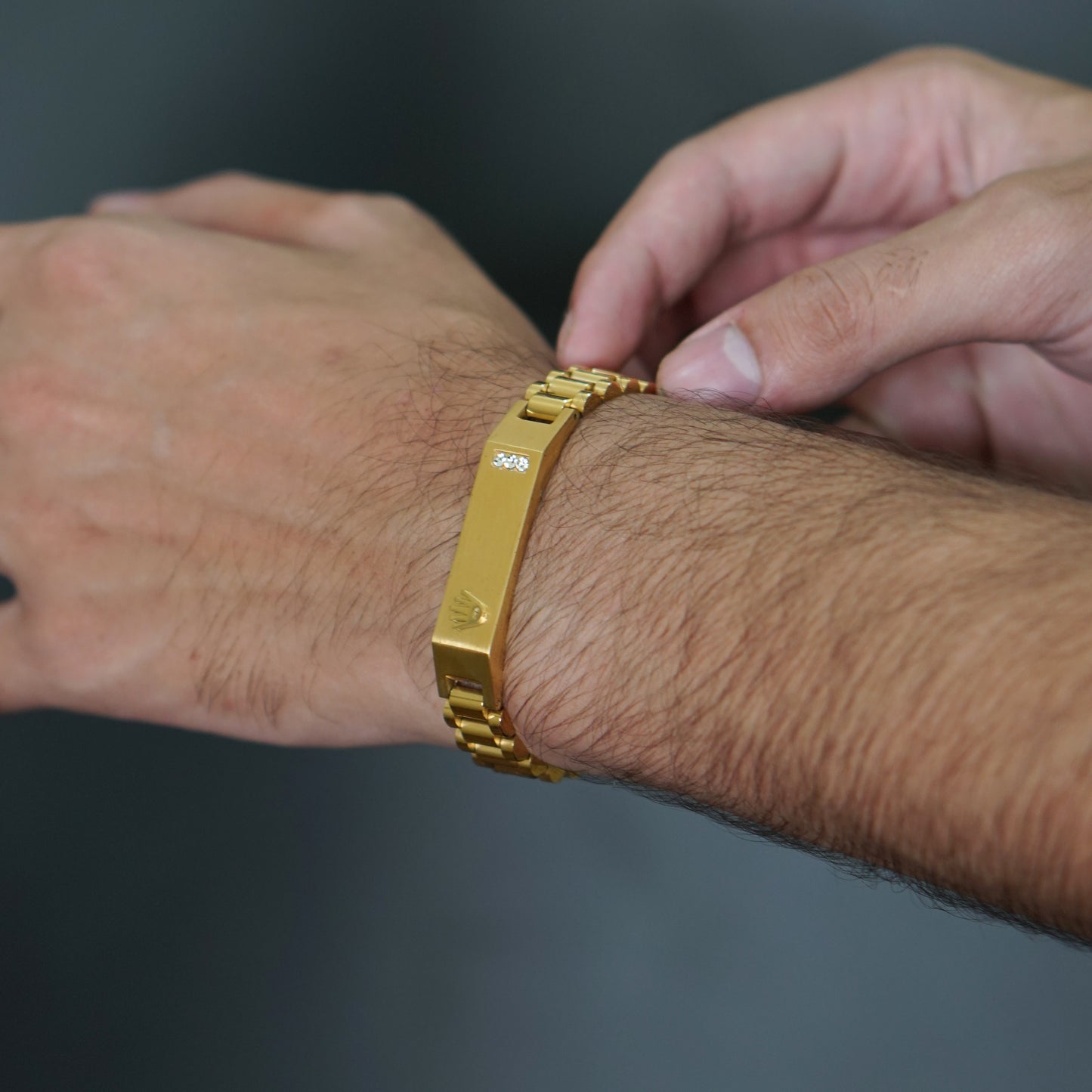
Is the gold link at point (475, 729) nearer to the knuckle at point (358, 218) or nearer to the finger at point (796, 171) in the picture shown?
the finger at point (796, 171)

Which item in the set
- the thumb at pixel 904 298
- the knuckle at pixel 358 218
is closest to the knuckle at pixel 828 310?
the thumb at pixel 904 298

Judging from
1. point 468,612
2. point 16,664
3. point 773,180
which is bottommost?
point 16,664

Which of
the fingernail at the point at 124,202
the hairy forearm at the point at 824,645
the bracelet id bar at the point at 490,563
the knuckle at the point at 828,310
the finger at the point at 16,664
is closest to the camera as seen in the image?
the hairy forearm at the point at 824,645

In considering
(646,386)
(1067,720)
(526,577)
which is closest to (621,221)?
(646,386)

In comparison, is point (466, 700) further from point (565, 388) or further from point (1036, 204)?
point (1036, 204)

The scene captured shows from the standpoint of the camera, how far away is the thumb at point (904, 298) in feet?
2.97

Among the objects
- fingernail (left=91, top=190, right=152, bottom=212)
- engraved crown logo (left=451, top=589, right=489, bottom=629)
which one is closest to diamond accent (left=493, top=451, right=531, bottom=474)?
engraved crown logo (left=451, top=589, right=489, bottom=629)

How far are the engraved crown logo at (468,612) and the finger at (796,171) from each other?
436mm

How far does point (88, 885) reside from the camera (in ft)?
4.29

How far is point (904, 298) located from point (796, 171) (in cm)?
44

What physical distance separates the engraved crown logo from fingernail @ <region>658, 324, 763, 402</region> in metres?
0.30

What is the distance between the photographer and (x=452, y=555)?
921 millimetres

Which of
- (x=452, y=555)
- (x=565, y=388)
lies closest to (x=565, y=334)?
(x=565, y=388)

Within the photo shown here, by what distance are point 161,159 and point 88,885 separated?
1067mm
